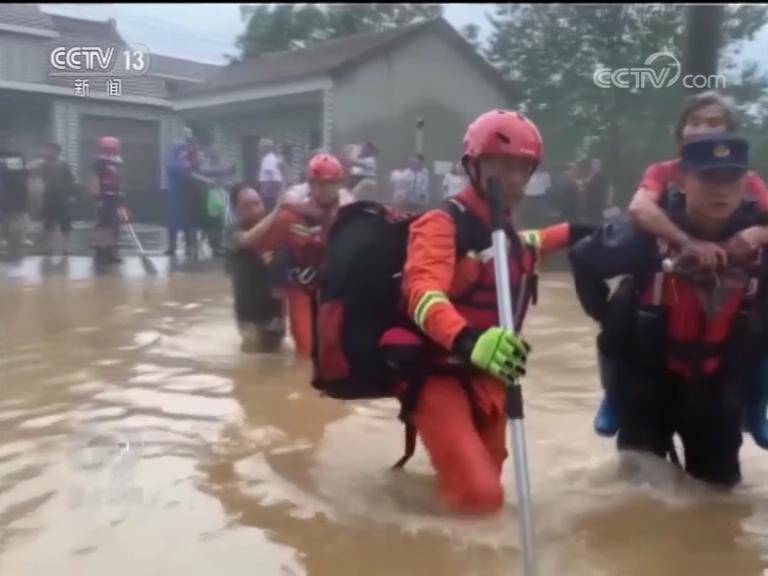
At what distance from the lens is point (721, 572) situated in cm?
412

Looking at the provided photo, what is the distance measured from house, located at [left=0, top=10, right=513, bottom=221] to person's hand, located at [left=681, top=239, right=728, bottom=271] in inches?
174

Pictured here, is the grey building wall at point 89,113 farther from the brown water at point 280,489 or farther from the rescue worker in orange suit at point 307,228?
the brown water at point 280,489

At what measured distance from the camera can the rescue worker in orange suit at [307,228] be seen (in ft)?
25.1

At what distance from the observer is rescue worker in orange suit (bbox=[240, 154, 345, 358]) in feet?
25.1

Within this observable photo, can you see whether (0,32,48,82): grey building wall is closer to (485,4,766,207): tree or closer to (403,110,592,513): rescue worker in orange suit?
(485,4,766,207): tree

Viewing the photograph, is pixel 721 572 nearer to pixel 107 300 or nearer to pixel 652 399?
pixel 652 399

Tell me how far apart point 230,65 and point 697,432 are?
5841mm

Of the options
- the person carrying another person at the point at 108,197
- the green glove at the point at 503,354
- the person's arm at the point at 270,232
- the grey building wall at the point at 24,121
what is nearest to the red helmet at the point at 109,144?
the person carrying another person at the point at 108,197

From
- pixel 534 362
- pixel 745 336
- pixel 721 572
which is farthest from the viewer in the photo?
pixel 534 362

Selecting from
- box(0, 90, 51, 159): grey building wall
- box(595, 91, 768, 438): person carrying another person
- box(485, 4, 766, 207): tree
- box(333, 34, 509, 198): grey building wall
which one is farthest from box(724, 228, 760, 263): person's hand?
box(0, 90, 51, 159): grey building wall

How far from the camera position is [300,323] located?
8.27m

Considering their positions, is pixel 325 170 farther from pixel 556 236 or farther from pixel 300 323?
pixel 556 236

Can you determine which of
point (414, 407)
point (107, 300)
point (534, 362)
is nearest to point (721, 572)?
point (414, 407)

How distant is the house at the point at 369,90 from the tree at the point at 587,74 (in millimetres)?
326
